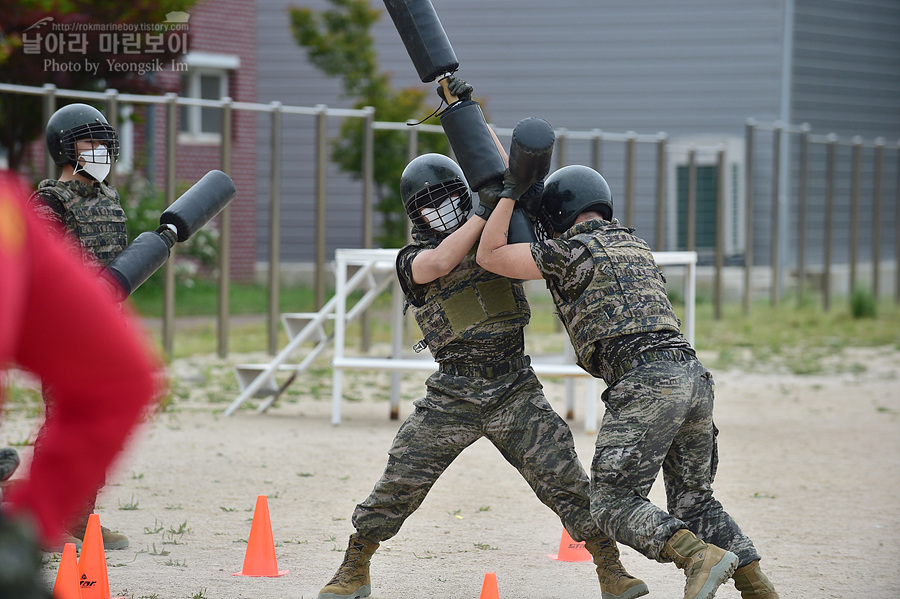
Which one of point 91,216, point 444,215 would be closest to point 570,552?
point 444,215

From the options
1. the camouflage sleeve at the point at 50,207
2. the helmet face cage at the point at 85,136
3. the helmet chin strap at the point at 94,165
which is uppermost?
the helmet face cage at the point at 85,136

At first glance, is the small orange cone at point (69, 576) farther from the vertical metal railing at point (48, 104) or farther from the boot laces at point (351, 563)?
the vertical metal railing at point (48, 104)

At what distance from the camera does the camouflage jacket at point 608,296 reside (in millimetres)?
4078

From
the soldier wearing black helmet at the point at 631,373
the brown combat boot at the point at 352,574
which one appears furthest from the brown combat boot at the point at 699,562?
the brown combat boot at the point at 352,574

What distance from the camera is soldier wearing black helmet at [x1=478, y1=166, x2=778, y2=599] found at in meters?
3.89

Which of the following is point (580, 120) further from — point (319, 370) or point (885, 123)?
point (319, 370)

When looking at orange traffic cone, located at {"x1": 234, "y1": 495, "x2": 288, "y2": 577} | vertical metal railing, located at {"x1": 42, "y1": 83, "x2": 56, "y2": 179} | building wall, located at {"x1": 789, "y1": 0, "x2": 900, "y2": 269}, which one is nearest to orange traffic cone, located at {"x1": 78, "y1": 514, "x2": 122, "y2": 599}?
orange traffic cone, located at {"x1": 234, "y1": 495, "x2": 288, "y2": 577}

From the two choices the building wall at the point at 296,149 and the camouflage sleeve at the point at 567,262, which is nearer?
the camouflage sleeve at the point at 567,262

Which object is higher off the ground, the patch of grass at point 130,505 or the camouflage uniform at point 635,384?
the camouflage uniform at point 635,384

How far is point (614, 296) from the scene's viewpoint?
4102 millimetres

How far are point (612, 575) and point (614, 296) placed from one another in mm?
1118

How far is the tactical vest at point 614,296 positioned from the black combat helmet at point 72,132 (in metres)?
2.72

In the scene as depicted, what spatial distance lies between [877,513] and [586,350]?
10.1 ft

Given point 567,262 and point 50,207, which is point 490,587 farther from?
point 50,207
